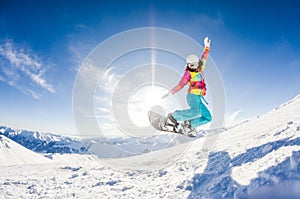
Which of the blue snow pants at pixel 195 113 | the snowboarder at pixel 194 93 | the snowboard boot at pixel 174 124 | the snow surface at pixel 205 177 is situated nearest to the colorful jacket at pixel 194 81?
the snowboarder at pixel 194 93

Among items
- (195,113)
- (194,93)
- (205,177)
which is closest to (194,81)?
(194,93)

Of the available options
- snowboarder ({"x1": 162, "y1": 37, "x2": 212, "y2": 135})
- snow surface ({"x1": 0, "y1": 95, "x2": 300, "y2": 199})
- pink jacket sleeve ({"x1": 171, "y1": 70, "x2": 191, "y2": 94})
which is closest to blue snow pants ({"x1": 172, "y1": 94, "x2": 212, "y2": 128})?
snowboarder ({"x1": 162, "y1": 37, "x2": 212, "y2": 135})

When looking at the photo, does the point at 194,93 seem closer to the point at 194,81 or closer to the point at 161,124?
the point at 194,81

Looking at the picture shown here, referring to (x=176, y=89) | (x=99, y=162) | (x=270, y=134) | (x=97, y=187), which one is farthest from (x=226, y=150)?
(x=99, y=162)

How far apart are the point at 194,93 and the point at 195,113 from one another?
0.97 meters

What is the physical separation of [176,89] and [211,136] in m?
23.0

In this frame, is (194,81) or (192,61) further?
(194,81)

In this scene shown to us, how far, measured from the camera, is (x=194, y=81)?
33.3ft

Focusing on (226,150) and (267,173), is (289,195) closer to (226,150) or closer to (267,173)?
(267,173)

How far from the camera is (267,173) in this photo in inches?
608

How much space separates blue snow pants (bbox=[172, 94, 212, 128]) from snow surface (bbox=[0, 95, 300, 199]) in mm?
7290

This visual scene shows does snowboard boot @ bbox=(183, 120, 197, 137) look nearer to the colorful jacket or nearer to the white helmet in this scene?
the colorful jacket

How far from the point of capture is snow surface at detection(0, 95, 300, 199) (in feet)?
49.9

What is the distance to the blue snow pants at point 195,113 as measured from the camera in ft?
34.5
